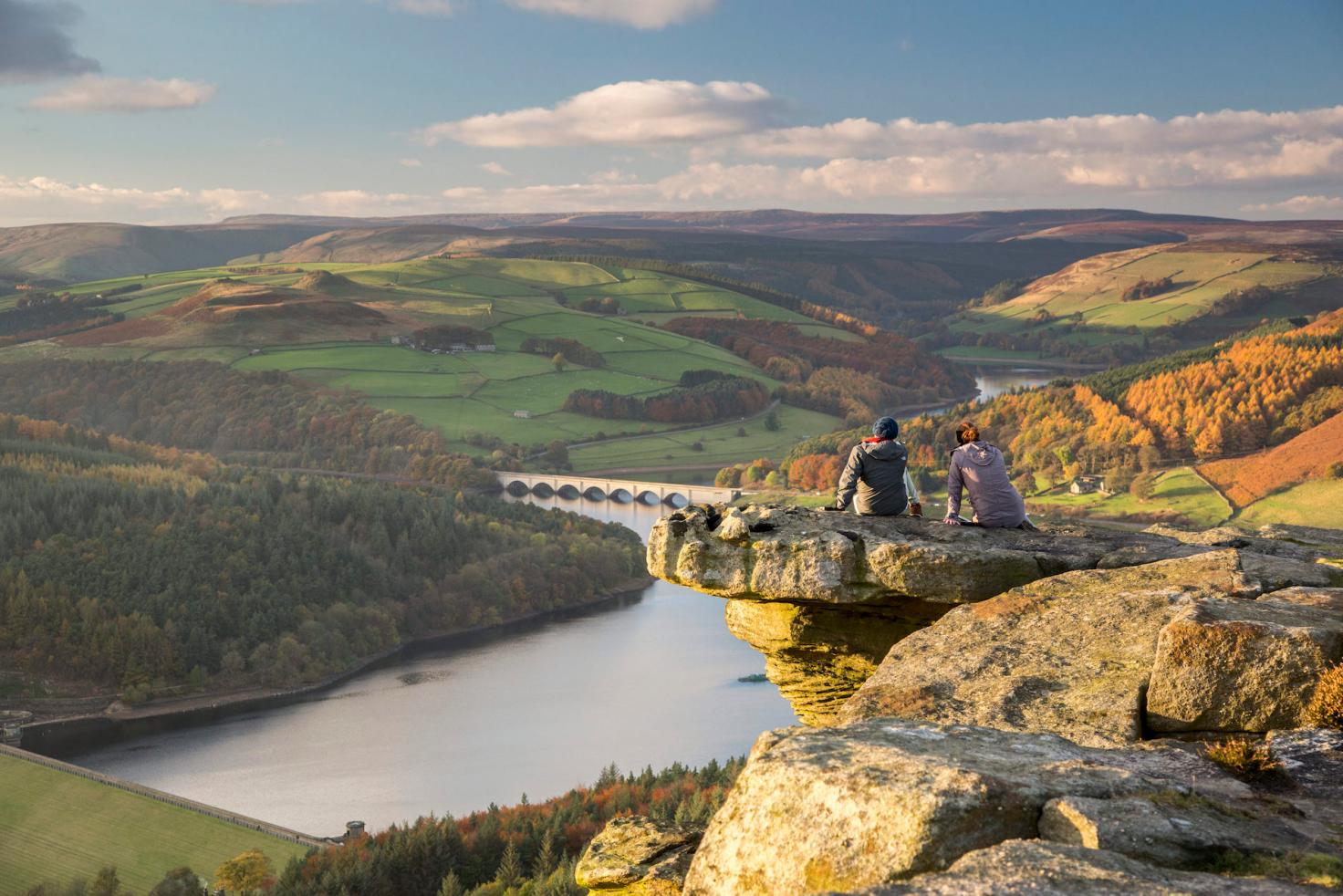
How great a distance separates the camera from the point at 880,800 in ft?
29.0

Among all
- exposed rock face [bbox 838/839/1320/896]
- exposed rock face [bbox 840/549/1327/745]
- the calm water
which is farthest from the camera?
the calm water

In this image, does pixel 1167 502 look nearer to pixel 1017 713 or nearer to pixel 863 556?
pixel 863 556

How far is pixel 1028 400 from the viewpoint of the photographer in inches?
6781

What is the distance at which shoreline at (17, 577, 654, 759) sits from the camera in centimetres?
9788

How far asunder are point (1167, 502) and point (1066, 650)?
399ft

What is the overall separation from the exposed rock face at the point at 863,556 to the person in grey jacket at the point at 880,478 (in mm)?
502

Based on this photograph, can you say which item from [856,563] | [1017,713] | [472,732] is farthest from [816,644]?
[472,732]

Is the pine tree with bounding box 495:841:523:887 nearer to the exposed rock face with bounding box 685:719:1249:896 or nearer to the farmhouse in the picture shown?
the exposed rock face with bounding box 685:719:1249:896

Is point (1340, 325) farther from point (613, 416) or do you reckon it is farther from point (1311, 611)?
point (1311, 611)

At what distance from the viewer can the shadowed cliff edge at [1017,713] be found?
856cm

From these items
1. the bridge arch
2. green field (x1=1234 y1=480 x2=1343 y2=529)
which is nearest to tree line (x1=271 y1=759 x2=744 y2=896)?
green field (x1=1234 y1=480 x2=1343 y2=529)

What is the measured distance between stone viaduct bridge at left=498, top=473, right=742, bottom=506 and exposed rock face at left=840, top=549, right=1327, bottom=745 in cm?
14319

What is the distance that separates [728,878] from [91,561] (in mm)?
134354

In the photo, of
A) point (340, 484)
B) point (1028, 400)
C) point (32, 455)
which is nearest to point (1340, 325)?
point (1028, 400)
